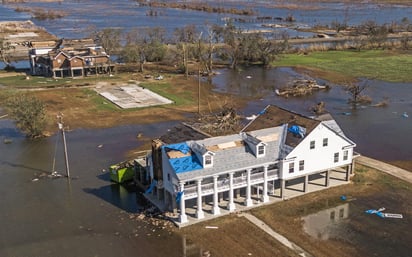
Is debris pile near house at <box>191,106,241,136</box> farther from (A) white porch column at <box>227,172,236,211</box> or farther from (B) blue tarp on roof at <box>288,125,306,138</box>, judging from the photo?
(A) white porch column at <box>227,172,236,211</box>

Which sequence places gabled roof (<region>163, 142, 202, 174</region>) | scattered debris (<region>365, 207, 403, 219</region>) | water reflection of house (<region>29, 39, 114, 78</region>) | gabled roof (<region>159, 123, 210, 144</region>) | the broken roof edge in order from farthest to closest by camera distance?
water reflection of house (<region>29, 39, 114, 78</region>), the broken roof edge, gabled roof (<region>159, 123, 210, 144</region>), scattered debris (<region>365, 207, 403, 219</region>), gabled roof (<region>163, 142, 202, 174</region>)

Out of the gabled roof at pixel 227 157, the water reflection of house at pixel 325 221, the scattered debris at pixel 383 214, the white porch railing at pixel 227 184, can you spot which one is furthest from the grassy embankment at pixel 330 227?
the gabled roof at pixel 227 157

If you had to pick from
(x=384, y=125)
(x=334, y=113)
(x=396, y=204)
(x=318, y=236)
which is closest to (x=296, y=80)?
(x=334, y=113)

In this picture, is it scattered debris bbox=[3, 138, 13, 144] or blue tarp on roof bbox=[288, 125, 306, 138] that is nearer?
blue tarp on roof bbox=[288, 125, 306, 138]

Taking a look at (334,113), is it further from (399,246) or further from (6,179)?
(6,179)

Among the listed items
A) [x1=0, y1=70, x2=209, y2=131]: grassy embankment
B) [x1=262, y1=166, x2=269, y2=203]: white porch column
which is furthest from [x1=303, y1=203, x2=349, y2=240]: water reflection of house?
[x1=0, y1=70, x2=209, y2=131]: grassy embankment

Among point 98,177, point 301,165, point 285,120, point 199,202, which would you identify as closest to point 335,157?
point 301,165
